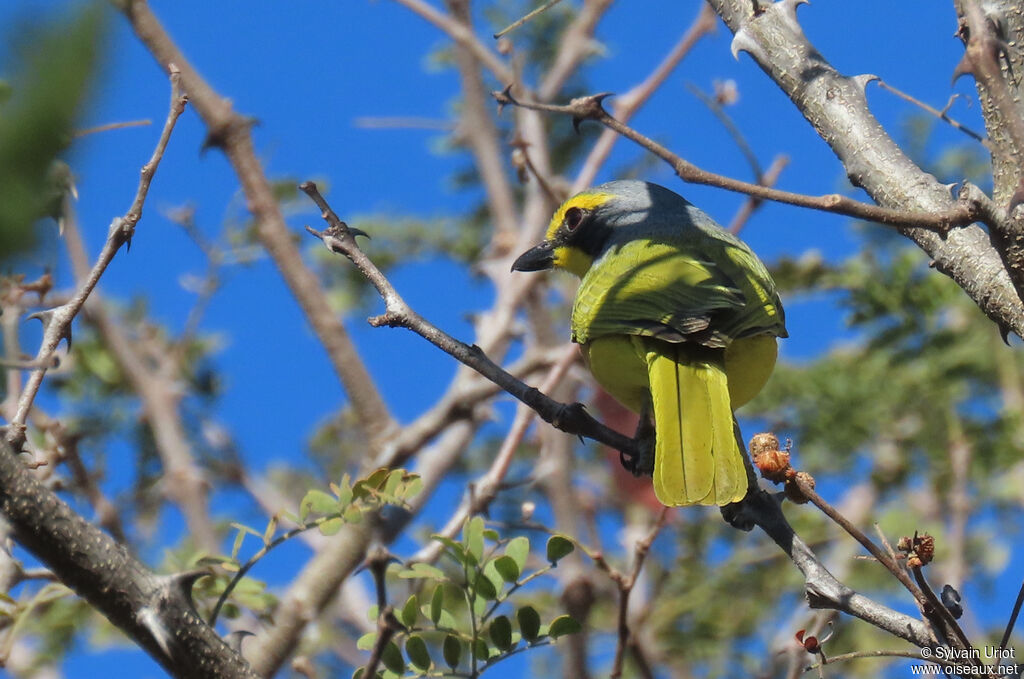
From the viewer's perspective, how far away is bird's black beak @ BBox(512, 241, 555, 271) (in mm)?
4242

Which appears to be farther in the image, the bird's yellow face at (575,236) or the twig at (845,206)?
the bird's yellow face at (575,236)

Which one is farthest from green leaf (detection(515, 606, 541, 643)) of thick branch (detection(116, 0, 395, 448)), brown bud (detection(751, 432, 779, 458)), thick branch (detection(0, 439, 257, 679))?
thick branch (detection(116, 0, 395, 448))

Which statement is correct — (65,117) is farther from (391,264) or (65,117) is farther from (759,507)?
(391,264)

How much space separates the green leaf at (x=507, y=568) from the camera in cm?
225

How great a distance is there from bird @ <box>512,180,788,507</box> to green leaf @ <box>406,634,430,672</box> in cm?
66

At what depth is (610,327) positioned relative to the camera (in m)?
3.13

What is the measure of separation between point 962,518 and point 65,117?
346cm

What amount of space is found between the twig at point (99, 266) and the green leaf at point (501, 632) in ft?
3.18

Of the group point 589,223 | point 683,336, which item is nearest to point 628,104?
point 589,223

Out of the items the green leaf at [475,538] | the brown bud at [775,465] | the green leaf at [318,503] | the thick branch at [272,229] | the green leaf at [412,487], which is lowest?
the brown bud at [775,465]

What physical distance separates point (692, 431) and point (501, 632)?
2.45 feet

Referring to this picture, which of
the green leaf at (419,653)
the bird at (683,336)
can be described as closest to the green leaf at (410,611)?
the green leaf at (419,653)

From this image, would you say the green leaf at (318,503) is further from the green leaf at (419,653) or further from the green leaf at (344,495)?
the green leaf at (419,653)

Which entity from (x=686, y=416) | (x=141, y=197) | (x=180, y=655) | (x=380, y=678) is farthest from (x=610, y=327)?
(x=180, y=655)
